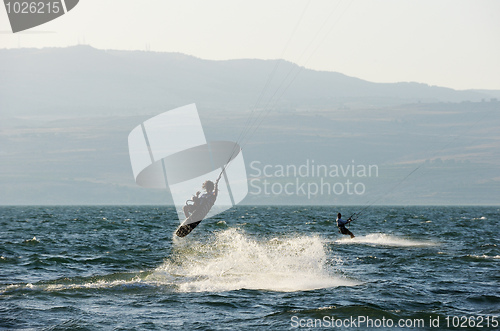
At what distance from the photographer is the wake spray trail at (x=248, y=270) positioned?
70.8 feet

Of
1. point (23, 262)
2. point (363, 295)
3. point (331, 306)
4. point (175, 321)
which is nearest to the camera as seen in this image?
A: point (175, 321)

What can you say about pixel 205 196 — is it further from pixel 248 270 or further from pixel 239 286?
pixel 239 286

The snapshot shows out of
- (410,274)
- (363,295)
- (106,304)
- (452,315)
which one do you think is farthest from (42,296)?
(410,274)

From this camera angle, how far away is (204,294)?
1992 cm

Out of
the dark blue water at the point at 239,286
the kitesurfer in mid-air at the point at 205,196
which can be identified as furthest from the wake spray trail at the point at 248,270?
the kitesurfer in mid-air at the point at 205,196

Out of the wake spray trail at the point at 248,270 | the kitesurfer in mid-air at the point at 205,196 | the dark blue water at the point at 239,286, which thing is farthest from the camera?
the kitesurfer in mid-air at the point at 205,196

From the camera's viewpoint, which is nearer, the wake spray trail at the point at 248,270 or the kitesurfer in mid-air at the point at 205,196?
the wake spray trail at the point at 248,270

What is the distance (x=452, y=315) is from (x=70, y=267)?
15.9 metres

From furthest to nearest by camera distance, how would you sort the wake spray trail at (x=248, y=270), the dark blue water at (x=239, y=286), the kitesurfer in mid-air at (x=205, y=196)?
the kitesurfer in mid-air at (x=205, y=196) < the wake spray trail at (x=248, y=270) < the dark blue water at (x=239, y=286)

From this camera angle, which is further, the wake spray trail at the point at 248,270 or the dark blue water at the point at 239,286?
the wake spray trail at the point at 248,270

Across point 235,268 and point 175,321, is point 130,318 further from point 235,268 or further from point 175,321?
point 235,268

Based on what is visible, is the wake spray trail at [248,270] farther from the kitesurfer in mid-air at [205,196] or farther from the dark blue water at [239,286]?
the kitesurfer in mid-air at [205,196]

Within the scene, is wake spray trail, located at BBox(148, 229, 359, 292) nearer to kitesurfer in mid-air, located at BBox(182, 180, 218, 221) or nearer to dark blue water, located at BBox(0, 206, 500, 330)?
dark blue water, located at BBox(0, 206, 500, 330)

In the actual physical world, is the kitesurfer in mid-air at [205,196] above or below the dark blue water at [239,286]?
above
